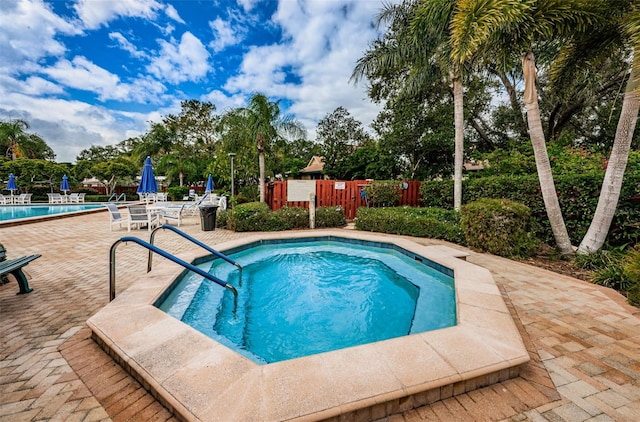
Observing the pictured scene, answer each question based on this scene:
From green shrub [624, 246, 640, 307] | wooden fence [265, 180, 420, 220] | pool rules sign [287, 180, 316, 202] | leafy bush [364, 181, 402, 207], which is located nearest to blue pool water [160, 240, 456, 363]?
green shrub [624, 246, 640, 307]

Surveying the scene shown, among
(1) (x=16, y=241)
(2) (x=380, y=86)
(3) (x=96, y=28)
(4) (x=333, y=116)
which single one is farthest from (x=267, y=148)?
(4) (x=333, y=116)

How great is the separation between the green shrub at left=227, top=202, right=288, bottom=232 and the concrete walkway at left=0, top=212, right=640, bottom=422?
4.36m

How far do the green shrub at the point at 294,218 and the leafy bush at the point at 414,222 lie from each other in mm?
1798

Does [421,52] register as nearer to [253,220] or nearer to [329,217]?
[329,217]

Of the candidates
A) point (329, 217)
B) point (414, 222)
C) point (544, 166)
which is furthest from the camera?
point (329, 217)

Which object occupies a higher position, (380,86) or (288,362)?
(380,86)

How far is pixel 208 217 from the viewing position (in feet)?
27.7

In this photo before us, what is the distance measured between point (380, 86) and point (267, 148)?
270 inches

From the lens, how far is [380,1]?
365 inches

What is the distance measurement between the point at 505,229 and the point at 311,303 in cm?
442

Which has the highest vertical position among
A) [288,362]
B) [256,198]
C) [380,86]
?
[380,86]

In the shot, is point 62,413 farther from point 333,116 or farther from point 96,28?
point 333,116

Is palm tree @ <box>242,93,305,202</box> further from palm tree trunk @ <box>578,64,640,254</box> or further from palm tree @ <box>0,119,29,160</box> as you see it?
palm tree @ <box>0,119,29,160</box>

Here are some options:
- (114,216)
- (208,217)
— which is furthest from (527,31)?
(114,216)
